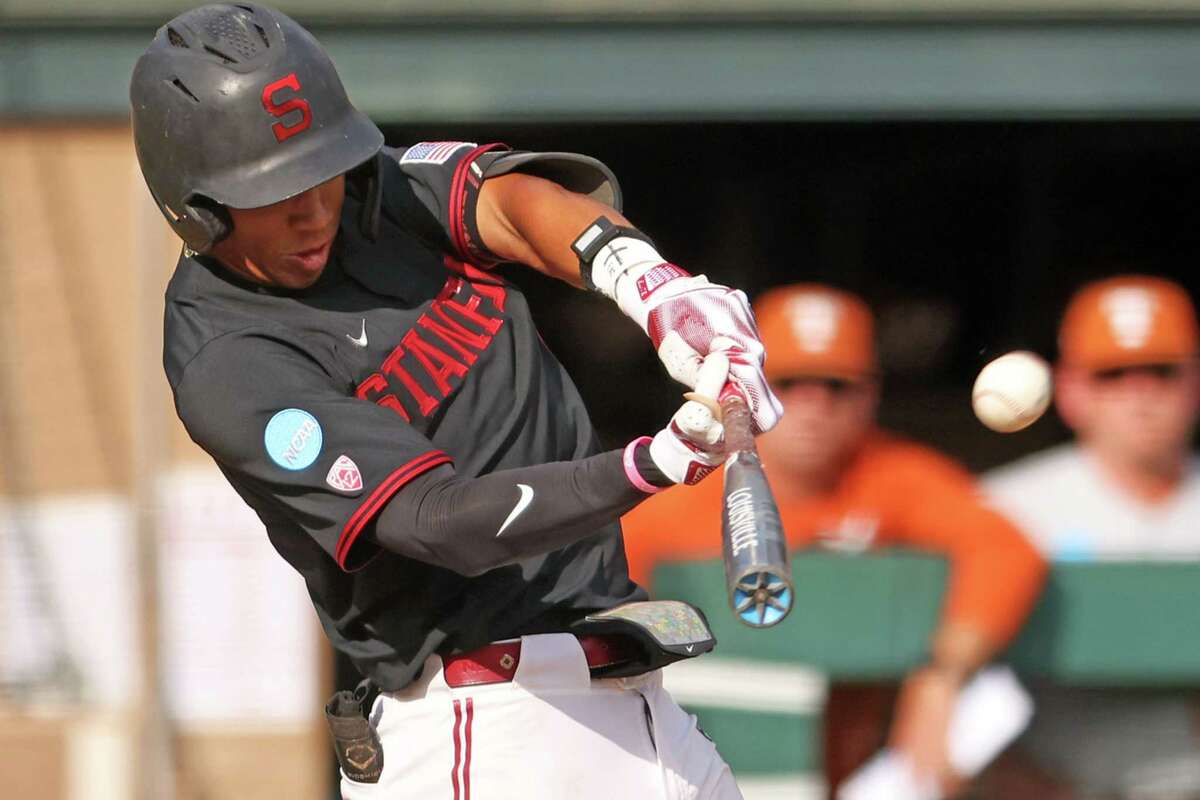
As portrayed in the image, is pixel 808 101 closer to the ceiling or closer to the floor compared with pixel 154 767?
closer to the ceiling

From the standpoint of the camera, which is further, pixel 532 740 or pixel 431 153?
pixel 431 153

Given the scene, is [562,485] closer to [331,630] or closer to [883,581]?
[331,630]

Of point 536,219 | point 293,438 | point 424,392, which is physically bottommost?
point 293,438

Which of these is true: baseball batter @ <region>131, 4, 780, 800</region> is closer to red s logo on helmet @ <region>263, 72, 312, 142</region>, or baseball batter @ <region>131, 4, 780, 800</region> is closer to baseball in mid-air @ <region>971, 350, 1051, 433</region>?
red s logo on helmet @ <region>263, 72, 312, 142</region>

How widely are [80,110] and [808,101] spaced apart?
1.94m

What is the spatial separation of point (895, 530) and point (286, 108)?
251 cm

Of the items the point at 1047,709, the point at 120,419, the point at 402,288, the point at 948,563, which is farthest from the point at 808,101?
the point at 402,288

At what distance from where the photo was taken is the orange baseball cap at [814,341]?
4508mm

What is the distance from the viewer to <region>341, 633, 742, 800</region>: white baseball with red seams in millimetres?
2557

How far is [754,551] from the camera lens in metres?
2.02

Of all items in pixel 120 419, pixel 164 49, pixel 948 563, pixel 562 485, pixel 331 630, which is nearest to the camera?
pixel 562 485

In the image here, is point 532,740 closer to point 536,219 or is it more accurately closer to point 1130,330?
point 536,219

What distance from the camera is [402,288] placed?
261 cm

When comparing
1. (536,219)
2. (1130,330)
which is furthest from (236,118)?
(1130,330)
